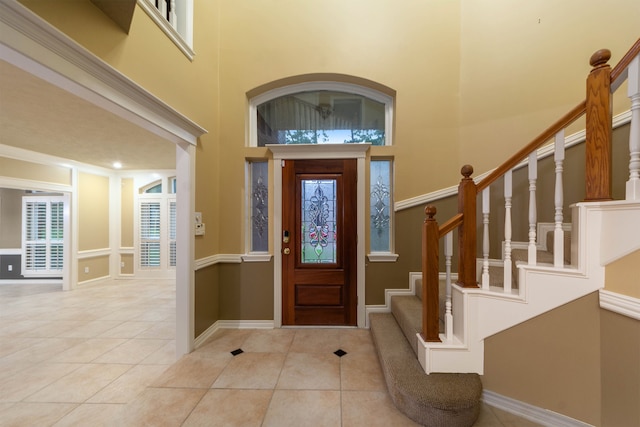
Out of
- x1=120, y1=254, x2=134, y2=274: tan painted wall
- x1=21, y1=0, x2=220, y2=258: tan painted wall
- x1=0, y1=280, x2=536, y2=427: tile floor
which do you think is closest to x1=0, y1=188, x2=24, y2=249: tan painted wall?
x1=120, y1=254, x2=134, y2=274: tan painted wall

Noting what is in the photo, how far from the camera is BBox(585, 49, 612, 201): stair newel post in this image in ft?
4.22

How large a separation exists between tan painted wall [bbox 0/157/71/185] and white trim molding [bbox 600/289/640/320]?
7302 millimetres

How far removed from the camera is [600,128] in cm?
130

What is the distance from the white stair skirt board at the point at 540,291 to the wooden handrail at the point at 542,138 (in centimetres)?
41

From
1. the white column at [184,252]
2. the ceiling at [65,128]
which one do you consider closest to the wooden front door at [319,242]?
the white column at [184,252]

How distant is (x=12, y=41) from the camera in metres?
1.04

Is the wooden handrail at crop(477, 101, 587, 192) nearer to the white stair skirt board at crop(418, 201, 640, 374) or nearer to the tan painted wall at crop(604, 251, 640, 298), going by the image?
the white stair skirt board at crop(418, 201, 640, 374)

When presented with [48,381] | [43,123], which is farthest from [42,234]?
[48,381]

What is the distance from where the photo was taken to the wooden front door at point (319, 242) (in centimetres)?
271

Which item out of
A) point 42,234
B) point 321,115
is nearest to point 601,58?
point 321,115

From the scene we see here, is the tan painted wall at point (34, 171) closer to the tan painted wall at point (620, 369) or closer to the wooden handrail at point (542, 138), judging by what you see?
the wooden handrail at point (542, 138)

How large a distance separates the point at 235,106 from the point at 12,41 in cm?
185

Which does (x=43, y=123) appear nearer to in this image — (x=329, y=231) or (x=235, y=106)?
(x=235, y=106)

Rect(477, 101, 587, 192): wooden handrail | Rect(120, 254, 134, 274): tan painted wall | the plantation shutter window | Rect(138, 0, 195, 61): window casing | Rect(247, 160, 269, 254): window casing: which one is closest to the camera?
Rect(477, 101, 587, 192): wooden handrail
